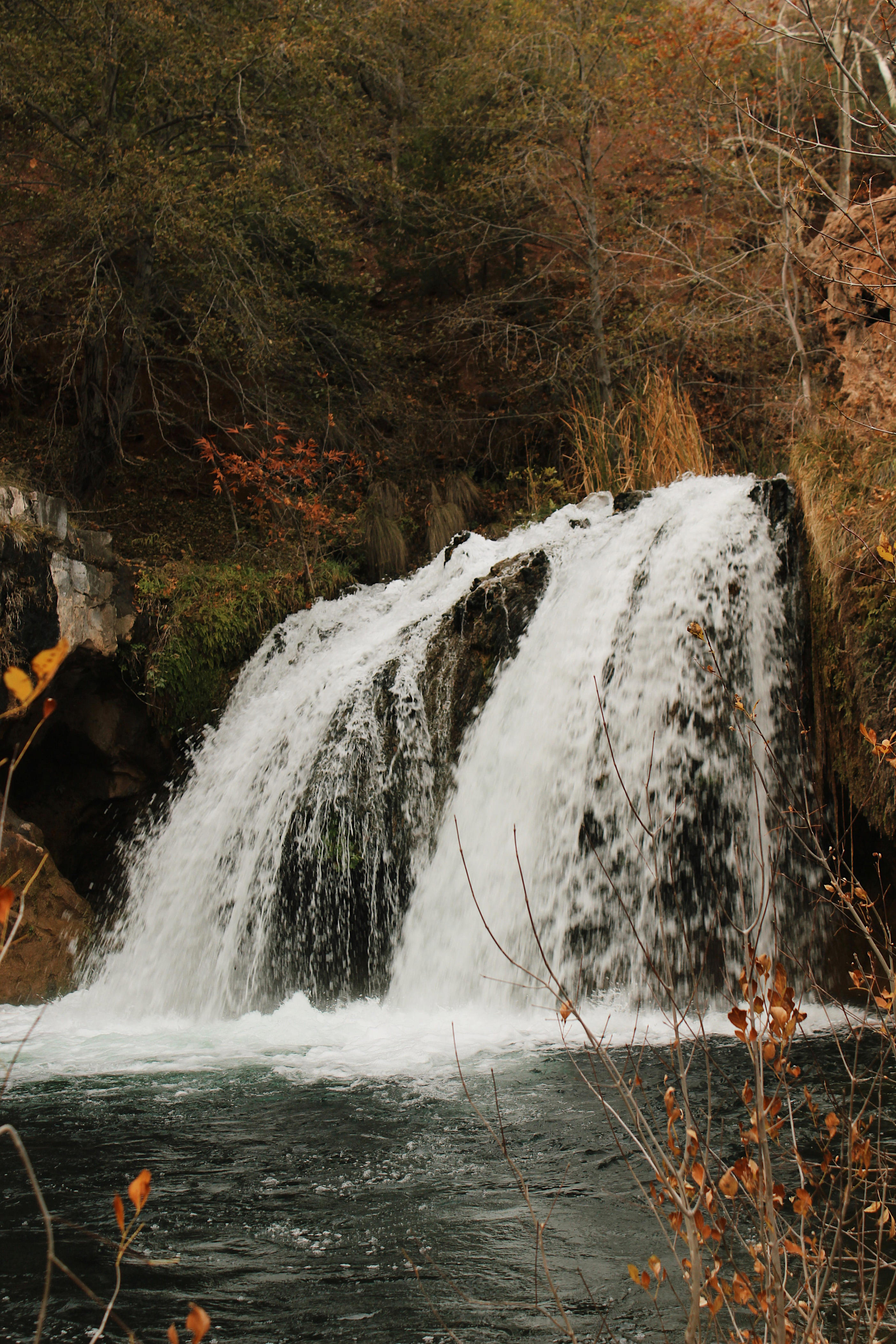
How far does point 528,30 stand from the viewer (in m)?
11.5

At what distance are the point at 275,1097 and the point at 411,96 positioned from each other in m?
14.0

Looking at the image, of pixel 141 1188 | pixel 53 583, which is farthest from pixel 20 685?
pixel 53 583

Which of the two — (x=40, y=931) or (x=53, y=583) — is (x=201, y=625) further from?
(x=40, y=931)

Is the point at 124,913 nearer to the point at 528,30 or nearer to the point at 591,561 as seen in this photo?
the point at 591,561

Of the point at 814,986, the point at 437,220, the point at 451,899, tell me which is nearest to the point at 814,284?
the point at 451,899

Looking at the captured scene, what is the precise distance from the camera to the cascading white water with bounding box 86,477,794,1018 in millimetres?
5742

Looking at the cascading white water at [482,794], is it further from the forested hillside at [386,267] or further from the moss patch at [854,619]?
the forested hillside at [386,267]

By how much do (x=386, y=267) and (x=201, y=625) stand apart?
6.62 m

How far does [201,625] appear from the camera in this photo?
28.1 ft

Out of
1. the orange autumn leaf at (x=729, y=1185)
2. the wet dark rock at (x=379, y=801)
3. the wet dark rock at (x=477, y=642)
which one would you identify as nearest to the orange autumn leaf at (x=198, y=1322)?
the orange autumn leaf at (x=729, y=1185)

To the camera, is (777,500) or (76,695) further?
(76,695)

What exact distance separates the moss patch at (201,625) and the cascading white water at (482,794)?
66 cm

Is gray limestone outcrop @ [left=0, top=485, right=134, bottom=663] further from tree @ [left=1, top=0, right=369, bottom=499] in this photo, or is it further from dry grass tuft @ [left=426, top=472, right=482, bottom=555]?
dry grass tuft @ [left=426, top=472, right=482, bottom=555]

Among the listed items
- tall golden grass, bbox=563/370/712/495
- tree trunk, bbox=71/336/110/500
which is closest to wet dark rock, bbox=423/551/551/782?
tall golden grass, bbox=563/370/712/495
